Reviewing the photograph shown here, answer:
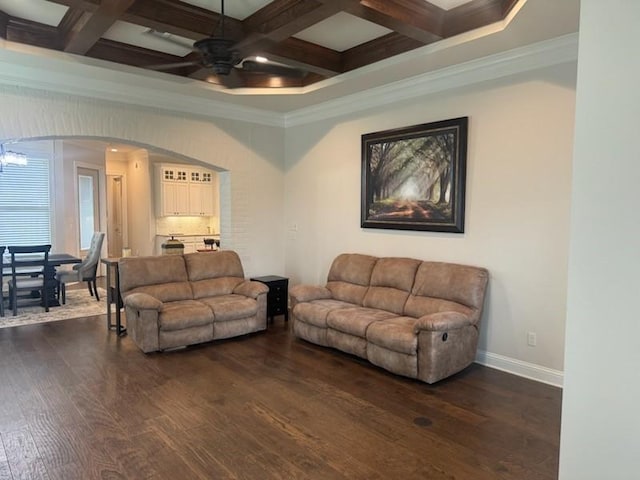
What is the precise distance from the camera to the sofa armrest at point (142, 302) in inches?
171

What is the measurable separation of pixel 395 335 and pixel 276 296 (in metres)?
2.36

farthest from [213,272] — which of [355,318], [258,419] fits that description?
[258,419]

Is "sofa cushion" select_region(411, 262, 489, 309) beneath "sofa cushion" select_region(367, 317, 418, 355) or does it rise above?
above

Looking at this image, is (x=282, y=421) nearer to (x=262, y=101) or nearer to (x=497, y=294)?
(x=497, y=294)

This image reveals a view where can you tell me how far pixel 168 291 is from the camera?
4.98 metres

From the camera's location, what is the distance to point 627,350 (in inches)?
56.1

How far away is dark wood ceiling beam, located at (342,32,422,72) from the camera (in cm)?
389

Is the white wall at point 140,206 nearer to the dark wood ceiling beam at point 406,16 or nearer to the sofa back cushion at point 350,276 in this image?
the sofa back cushion at point 350,276

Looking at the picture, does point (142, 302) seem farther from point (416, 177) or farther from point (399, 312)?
point (416, 177)

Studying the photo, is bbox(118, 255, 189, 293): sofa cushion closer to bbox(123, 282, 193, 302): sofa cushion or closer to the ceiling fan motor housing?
bbox(123, 282, 193, 302): sofa cushion

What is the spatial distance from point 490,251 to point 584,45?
9.09ft

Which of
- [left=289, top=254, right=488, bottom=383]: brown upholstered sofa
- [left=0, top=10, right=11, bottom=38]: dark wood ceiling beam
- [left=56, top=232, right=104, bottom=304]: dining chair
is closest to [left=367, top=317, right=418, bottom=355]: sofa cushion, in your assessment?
[left=289, top=254, right=488, bottom=383]: brown upholstered sofa

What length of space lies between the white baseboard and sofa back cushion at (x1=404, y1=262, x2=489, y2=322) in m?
0.50

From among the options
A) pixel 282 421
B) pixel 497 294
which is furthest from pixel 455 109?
pixel 282 421
